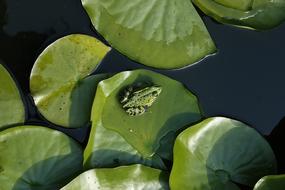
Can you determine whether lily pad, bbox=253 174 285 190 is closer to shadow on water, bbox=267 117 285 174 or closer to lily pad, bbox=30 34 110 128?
shadow on water, bbox=267 117 285 174

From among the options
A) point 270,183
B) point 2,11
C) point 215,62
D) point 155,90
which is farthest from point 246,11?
point 2,11

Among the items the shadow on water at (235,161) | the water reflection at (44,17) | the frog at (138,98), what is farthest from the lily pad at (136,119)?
the water reflection at (44,17)

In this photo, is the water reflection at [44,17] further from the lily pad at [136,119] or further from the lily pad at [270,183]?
the lily pad at [270,183]

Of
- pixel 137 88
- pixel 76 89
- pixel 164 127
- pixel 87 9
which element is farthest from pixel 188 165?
pixel 87 9

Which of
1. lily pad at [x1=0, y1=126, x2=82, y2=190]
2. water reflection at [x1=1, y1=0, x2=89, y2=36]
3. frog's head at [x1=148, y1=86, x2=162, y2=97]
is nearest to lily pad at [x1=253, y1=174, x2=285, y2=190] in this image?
frog's head at [x1=148, y1=86, x2=162, y2=97]

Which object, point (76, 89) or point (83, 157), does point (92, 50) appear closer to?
point (76, 89)

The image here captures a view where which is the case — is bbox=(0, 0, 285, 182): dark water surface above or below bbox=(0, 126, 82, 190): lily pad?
above
